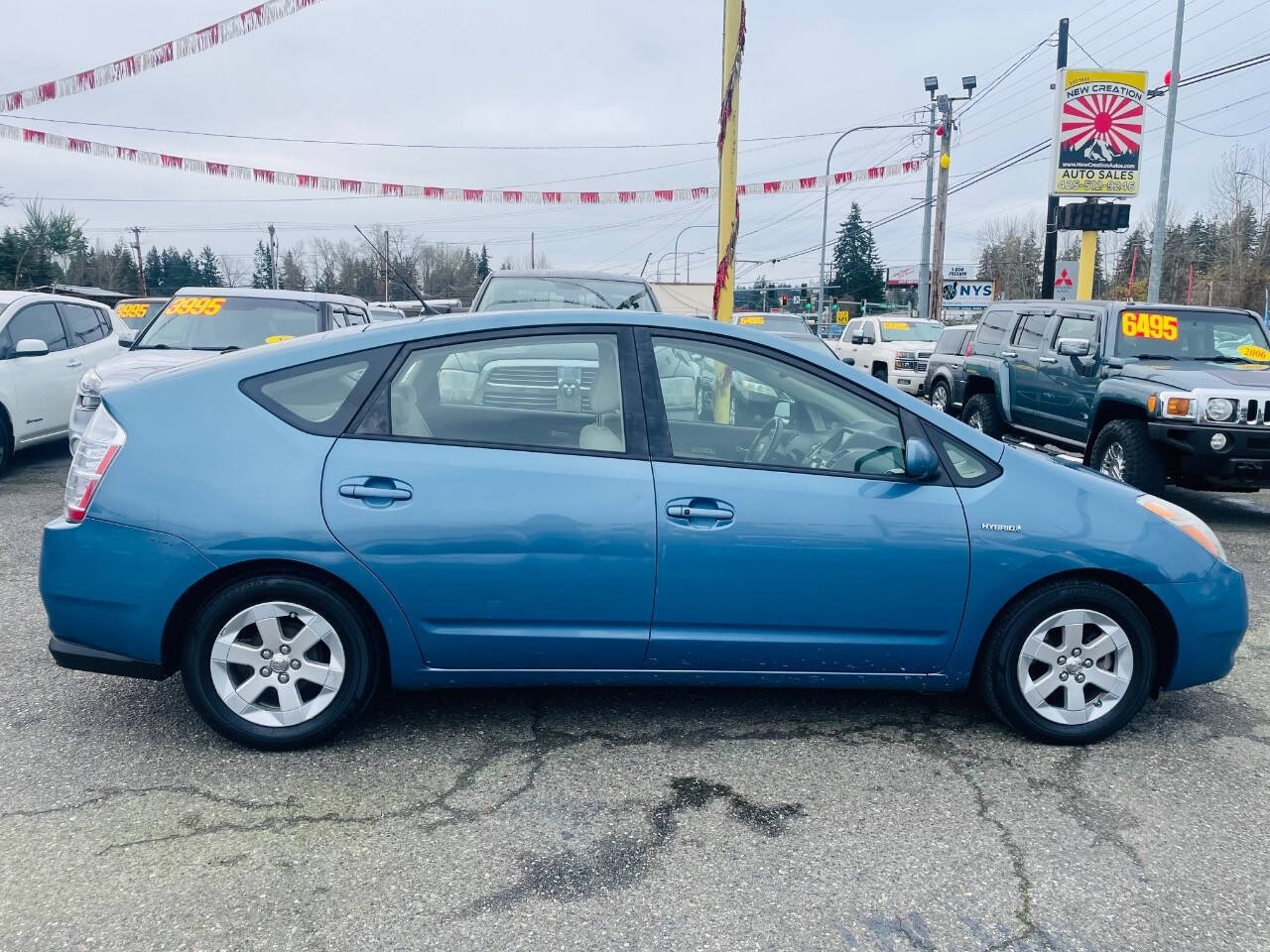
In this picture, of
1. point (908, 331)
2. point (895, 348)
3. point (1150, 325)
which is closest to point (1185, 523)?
point (1150, 325)

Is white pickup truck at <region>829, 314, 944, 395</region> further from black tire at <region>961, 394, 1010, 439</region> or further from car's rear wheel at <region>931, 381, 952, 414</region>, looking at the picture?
black tire at <region>961, 394, 1010, 439</region>

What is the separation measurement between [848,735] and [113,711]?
9.27ft

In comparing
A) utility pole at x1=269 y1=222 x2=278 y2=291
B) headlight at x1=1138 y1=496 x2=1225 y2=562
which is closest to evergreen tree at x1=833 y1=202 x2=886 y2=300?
utility pole at x1=269 y1=222 x2=278 y2=291

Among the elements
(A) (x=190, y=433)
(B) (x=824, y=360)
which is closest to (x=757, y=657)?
(B) (x=824, y=360)

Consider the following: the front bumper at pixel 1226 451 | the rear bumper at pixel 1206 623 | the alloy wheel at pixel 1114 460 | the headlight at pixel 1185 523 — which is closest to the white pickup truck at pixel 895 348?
the alloy wheel at pixel 1114 460

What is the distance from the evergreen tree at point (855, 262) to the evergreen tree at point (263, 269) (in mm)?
45078

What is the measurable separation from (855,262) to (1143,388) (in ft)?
262

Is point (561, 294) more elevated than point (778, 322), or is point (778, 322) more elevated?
point (561, 294)

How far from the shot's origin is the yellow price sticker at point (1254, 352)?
350 inches

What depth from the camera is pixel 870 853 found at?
3033 mm

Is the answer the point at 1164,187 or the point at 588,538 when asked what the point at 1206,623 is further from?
the point at 1164,187

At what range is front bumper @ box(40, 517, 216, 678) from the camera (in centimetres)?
340

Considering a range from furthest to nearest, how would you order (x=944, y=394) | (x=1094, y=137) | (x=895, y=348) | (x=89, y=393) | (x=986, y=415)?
(x=895, y=348), (x=1094, y=137), (x=944, y=394), (x=986, y=415), (x=89, y=393)

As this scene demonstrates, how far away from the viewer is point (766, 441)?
3.73 metres
